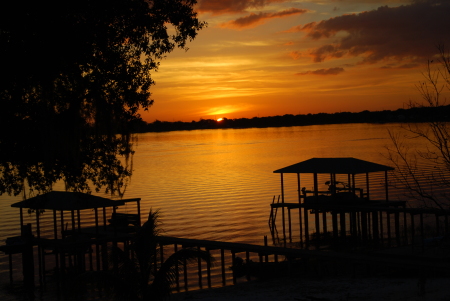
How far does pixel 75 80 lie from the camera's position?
1185 centimetres

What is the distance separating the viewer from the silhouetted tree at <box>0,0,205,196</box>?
1089cm

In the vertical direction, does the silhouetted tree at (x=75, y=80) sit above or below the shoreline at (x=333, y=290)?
above

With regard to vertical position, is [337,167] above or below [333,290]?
above

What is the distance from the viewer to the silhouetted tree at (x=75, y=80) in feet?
35.7

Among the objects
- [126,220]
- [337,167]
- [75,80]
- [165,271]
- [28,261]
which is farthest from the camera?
[337,167]

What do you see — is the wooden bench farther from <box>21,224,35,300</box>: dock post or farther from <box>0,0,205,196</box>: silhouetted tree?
<box>0,0,205,196</box>: silhouetted tree

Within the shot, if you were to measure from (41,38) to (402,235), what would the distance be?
914 inches

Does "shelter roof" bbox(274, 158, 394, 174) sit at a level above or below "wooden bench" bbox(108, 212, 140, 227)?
above

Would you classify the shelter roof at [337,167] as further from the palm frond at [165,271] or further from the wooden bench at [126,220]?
the palm frond at [165,271]

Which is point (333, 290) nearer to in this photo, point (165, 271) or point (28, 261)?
point (165, 271)

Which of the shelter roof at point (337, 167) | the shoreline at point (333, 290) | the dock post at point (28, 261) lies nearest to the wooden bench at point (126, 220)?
the dock post at point (28, 261)

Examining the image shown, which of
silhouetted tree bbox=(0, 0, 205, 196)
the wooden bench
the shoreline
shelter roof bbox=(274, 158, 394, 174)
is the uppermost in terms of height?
silhouetted tree bbox=(0, 0, 205, 196)

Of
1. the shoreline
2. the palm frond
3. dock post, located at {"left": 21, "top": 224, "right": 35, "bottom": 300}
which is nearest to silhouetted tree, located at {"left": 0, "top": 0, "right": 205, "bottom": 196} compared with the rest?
the palm frond

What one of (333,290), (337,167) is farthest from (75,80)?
(337,167)
